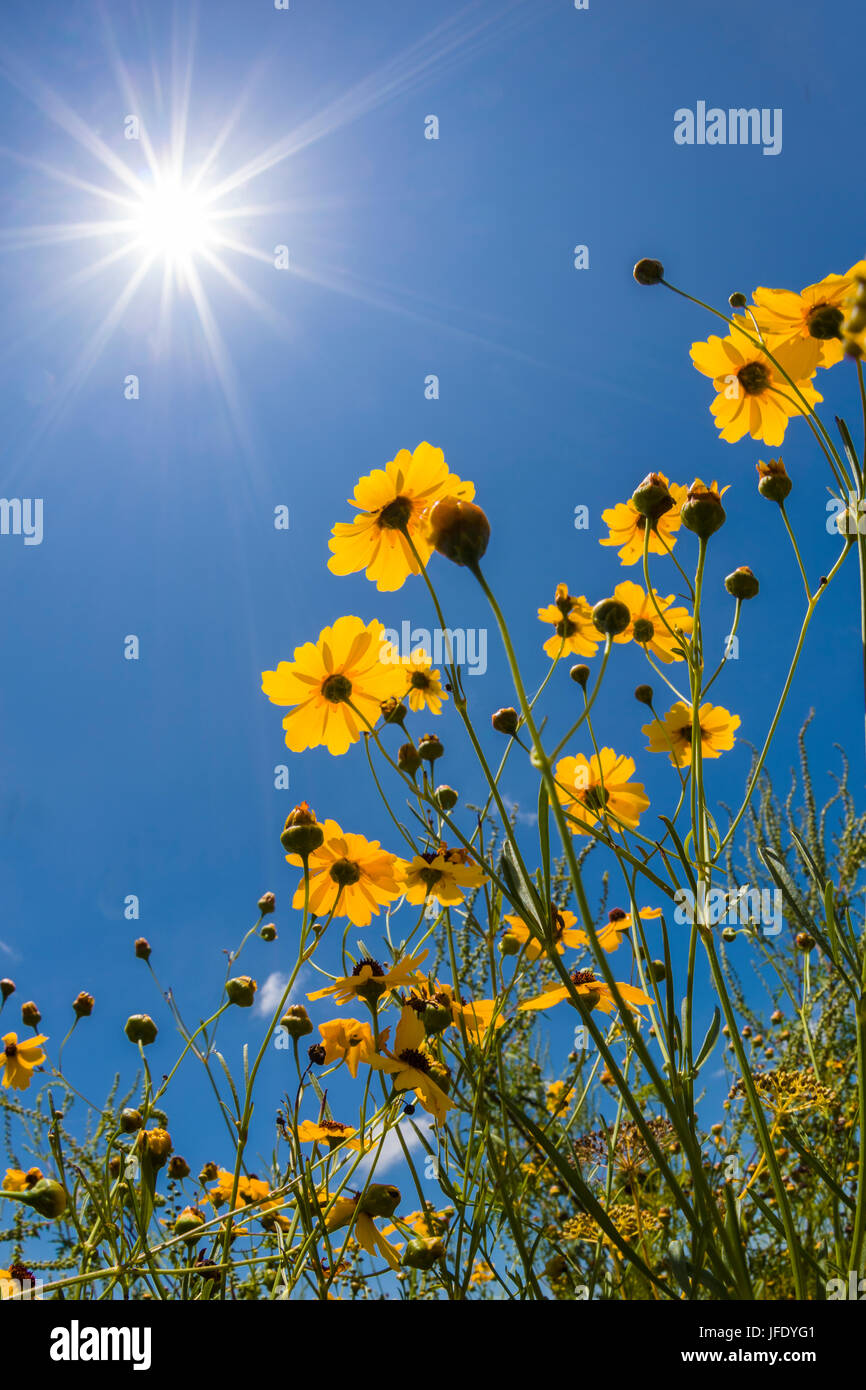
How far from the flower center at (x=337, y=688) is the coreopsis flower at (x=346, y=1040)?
0.39 meters

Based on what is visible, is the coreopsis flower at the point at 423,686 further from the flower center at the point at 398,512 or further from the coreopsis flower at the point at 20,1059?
the coreopsis flower at the point at 20,1059

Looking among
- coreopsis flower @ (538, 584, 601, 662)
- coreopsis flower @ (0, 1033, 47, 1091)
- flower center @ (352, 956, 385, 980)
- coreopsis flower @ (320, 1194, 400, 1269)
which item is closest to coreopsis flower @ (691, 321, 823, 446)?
coreopsis flower @ (538, 584, 601, 662)

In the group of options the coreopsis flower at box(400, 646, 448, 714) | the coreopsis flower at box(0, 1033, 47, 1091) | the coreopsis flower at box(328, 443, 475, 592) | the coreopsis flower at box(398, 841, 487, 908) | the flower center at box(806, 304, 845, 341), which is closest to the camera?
the flower center at box(806, 304, 845, 341)

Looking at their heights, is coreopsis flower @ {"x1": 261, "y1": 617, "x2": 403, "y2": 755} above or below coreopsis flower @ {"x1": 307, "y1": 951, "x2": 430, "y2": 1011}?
above

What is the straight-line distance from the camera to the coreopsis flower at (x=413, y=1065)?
2.49 ft

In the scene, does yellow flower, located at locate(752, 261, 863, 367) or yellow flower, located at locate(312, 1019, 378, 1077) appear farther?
yellow flower, located at locate(312, 1019, 378, 1077)

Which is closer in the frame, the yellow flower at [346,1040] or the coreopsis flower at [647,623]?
the yellow flower at [346,1040]

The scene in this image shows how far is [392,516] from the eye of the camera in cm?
88

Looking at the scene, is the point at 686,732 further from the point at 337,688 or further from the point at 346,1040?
the point at 346,1040

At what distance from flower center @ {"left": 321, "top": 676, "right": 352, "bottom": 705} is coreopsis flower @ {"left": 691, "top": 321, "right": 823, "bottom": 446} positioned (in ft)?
1.84

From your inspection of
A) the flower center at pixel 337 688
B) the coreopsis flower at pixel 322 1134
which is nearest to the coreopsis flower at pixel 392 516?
the flower center at pixel 337 688

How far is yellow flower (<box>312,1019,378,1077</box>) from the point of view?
887mm

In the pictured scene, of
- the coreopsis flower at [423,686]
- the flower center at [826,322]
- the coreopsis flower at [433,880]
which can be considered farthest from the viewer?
the coreopsis flower at [423,686]

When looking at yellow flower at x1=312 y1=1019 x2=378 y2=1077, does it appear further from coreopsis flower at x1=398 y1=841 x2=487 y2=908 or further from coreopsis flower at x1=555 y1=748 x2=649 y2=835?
coreopsis flower at x1=555 y1=748 x2=649 y2=835
